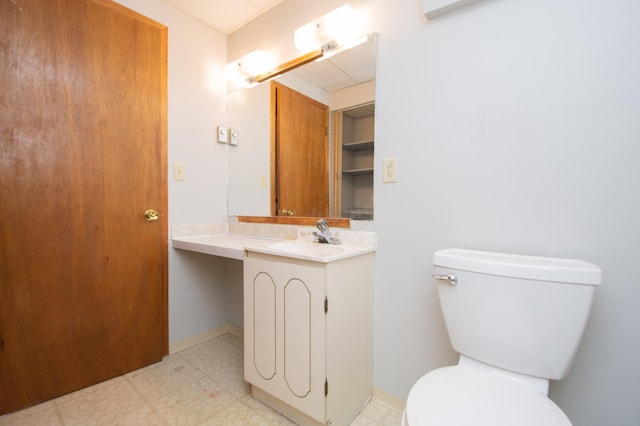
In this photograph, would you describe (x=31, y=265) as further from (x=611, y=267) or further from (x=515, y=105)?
(x=611, y=267)

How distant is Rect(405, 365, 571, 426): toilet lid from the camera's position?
0.61 m

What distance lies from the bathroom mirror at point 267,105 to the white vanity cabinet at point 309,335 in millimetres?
481

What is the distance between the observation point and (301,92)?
168 cm

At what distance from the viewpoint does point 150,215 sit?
1.64 metres

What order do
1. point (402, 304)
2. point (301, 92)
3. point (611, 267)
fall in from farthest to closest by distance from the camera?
point (301, 92), point (402, 304), point (611, 267)

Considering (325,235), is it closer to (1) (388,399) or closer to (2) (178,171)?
(1) (388,399)

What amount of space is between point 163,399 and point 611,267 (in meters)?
1.92

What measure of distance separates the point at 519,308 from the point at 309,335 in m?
0.72

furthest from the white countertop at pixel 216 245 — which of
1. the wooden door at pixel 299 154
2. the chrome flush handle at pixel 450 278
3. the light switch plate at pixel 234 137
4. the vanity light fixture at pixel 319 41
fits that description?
the vanity light fixture at pixel 319 41

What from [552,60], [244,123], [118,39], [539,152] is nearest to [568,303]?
[539,152]

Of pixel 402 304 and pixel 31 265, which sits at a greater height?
pixel 31 265

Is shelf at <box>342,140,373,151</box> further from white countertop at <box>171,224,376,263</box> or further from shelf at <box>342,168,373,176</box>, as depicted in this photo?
white countertop at <box>171,224,376,263</box>

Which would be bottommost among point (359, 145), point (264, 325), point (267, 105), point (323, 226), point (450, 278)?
point (264, 325)

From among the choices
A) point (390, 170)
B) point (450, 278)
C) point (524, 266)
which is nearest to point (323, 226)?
point (390, 170)
